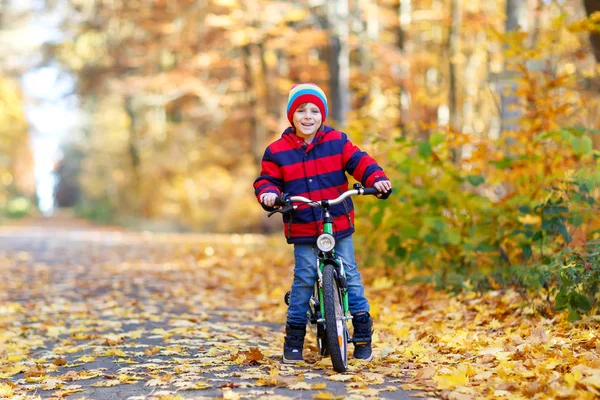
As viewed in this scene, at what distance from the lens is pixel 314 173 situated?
505 cm

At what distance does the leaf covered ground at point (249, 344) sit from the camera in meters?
4.29

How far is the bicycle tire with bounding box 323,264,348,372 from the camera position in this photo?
15.4 feet

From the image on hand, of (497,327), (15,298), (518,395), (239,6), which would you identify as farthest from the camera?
(239,6)

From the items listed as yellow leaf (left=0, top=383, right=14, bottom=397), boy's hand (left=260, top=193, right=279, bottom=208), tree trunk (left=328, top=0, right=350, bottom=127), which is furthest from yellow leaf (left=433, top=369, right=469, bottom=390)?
A: tree trunk (left=328, top=0, right=350, bottom=127)

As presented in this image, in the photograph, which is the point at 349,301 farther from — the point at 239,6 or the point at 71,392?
the point at 239,6

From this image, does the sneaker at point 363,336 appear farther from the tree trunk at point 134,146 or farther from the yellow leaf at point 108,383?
the tree trunk at point 134,146

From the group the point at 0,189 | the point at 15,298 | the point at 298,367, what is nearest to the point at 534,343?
the point at 298,367

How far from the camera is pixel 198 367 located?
503 centimetres

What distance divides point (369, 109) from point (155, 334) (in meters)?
12.6

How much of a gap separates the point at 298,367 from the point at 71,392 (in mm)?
1430

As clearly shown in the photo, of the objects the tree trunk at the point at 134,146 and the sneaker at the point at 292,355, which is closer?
the sneaker at the point at 292,355

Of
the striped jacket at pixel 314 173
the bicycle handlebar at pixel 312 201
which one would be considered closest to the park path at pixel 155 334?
the striped jacket at pixel 314 173

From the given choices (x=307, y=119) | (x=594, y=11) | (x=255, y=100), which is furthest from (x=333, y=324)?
(x=255, y=100)

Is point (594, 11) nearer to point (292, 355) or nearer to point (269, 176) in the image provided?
point (269, 176)
